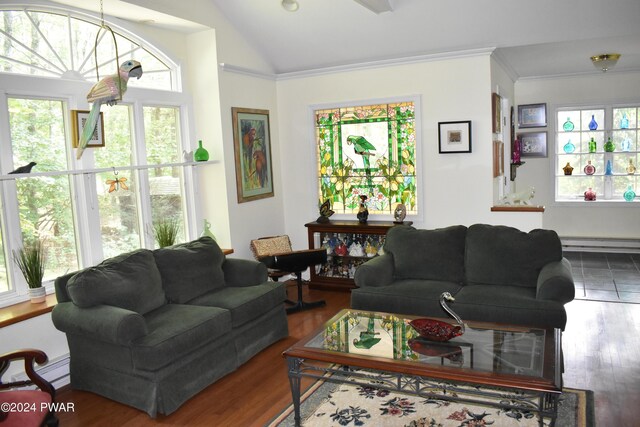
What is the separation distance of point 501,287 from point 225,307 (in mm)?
2178

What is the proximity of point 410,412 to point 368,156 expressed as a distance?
3.41 m

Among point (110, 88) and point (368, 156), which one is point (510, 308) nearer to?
point (368, 156)

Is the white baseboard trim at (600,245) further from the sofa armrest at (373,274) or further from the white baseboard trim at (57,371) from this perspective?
the white baseboard trim at (57,371)

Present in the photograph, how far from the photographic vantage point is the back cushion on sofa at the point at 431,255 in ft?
15.3

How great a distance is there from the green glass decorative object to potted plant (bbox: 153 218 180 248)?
690 mm

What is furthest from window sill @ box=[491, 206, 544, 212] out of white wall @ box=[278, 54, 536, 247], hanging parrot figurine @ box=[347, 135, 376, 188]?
hanging parrot figurine @ box=[347, 135, 376, 188]

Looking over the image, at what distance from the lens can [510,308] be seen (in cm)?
395

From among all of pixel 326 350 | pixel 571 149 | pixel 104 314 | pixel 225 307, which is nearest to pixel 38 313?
pixel 104 314

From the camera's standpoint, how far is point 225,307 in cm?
410

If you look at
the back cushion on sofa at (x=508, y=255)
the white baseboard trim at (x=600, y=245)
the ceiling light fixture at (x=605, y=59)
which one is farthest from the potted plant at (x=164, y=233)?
the white baseboard trim at (x=600, y=245)

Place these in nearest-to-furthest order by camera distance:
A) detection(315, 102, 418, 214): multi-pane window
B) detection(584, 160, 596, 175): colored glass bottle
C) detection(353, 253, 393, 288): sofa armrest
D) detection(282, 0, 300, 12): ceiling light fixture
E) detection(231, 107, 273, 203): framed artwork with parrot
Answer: detection(353, 253, 393, 288): sofa armrest → detection(282, 0, 300, 12): ceiling light fixture → detection(231, 107, 273, 203): framed artwork with parrot → detection(315, 102, 418, 214): multi-pane window → detection(584, 160, 596, 175): colored glass bottle

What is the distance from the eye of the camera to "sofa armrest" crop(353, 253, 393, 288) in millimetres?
4543

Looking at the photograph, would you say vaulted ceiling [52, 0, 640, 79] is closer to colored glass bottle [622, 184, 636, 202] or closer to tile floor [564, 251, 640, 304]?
colored glass bottle [622, 184, 636, 202]

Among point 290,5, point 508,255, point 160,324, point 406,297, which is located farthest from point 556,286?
point 290,5
